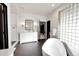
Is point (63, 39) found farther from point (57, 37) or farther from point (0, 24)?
point (0, 24)

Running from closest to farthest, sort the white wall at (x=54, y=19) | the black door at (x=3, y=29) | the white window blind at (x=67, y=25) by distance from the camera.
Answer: the white window blind at (x=67, y=25) < the white wall at (x=54, y=19) < the black door at (x=3, y=29)

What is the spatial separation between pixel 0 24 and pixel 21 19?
4.41 feet

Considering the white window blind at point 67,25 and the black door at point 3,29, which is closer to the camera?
the white window blind at point 67,25

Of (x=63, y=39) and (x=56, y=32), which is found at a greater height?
(x=56, y=32)

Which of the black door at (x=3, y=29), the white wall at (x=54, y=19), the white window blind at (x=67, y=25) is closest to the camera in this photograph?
the white window blind at (x=67, y=25)

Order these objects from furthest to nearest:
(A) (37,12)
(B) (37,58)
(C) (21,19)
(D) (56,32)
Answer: (C) (21,19), (A) (37,12), (D) (56,32), (B) (37,58)

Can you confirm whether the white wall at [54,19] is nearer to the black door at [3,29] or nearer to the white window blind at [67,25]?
the white window blind at [67,25]

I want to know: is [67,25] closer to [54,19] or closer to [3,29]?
[54,19]

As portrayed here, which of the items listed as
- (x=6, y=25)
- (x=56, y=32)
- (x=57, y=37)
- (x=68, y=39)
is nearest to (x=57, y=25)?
(x=56, y=32)

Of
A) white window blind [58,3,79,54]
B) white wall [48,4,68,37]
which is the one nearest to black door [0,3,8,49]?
white wall [48,4,68,37]

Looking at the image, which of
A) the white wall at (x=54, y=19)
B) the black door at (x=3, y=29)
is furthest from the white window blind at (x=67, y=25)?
the black door at (x=3, y=29)

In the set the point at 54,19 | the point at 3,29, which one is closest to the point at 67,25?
the point at 54,19

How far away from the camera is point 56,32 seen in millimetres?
2311

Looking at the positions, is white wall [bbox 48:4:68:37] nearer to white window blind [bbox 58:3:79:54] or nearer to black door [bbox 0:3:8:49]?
Result: white window blind [bbox 58:3:79:54]
